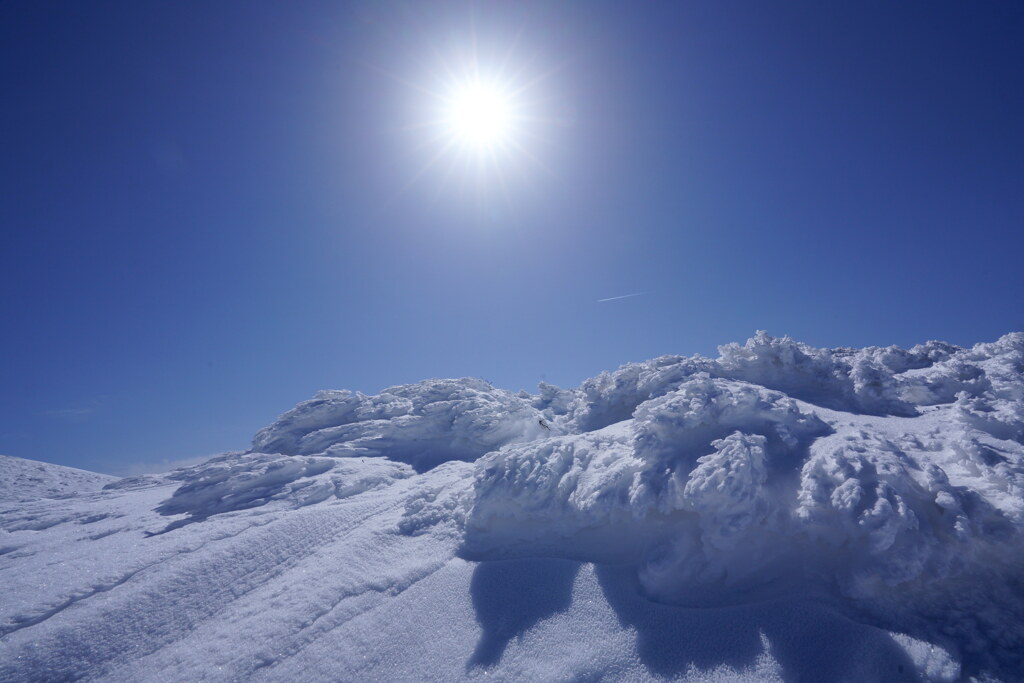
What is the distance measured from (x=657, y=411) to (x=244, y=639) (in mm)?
6341

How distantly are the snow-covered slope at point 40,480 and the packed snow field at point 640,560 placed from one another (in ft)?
17.3

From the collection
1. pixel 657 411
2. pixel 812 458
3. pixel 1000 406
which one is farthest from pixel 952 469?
pixel 657 411

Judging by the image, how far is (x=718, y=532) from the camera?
17.7 ft

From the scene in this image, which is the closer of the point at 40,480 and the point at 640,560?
the point at 640,560

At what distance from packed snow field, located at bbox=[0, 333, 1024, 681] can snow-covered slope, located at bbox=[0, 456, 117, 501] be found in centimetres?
526

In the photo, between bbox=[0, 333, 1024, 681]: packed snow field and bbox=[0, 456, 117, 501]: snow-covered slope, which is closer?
bbox=[0, 333, 1024, 681]: packed snow field

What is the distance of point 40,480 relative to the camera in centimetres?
1521

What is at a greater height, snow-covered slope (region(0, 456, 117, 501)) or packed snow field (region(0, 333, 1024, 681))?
snow-covered slope (region(0, 456, 117, 501))

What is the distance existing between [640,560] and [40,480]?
1935 centimetres

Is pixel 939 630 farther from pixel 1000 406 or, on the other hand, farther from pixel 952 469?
pixel 1000 406

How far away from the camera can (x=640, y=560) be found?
19.4 feet

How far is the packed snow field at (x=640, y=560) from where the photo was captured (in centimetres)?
457

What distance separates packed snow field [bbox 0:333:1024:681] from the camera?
15.0 ft

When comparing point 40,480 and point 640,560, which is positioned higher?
point 40,480
